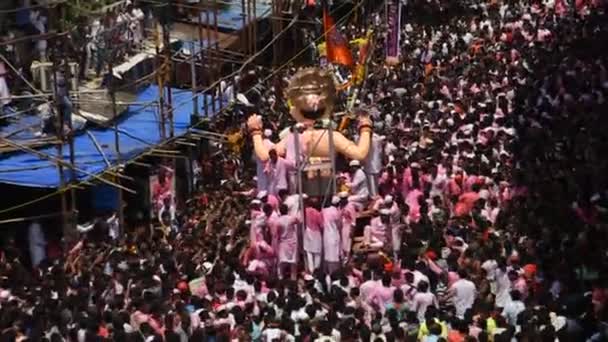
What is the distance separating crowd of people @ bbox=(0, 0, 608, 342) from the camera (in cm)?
1332

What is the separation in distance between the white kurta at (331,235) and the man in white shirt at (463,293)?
7.89ft

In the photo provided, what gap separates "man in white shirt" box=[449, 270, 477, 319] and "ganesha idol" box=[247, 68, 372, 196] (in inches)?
138

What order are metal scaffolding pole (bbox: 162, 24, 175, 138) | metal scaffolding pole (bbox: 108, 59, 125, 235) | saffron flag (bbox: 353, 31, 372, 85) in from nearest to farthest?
metal scaffolding pole (bbox: 108, 59, 125, 235), metal scaffolding pole (bbox: 162, 24, 175, 138), saffron flag (bbox: 353, 31, 372, 85)

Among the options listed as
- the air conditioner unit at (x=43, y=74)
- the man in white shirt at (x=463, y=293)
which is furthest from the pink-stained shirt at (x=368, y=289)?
the air conditioner unit at (x=43, y=74)

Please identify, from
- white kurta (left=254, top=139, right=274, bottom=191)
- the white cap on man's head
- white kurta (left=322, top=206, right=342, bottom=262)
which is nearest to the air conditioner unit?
white kurta (left=254, top=139, right=274, bottom=191)

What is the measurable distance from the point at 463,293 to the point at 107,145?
6426 mm

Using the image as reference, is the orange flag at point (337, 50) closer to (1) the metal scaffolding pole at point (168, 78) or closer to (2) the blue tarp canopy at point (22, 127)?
(1) the metal scaffolding pole at point (168, 78)

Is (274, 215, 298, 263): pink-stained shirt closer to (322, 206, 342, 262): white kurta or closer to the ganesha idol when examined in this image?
(322, 206, 342, 262): white kurta

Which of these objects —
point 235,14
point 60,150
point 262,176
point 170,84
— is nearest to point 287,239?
point 262,176

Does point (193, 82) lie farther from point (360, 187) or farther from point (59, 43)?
point (360, 187)

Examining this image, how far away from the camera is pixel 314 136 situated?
1803 centimetres

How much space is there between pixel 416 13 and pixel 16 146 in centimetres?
1493

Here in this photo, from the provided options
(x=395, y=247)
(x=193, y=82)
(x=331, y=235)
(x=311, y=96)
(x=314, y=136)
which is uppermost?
(x=311, y=96)

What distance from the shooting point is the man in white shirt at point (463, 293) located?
14.2 m
